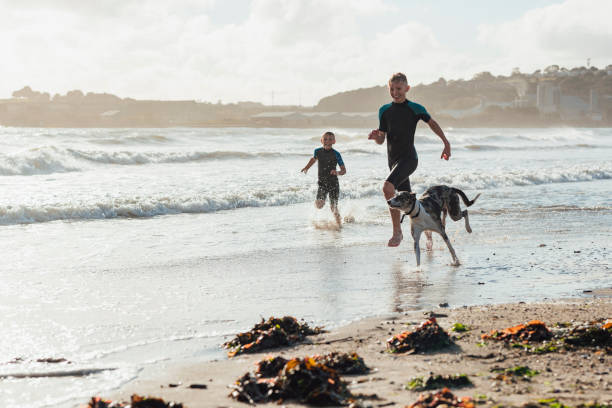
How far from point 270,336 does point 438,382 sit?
1.38 metres

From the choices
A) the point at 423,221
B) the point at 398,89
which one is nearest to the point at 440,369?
the point at 423,221

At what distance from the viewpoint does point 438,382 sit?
11.0 feet

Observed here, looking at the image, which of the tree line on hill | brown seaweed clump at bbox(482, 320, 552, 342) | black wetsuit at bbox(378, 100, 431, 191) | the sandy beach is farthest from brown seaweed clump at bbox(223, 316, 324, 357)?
the tree line on hill

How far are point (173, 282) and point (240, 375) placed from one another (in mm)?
2978

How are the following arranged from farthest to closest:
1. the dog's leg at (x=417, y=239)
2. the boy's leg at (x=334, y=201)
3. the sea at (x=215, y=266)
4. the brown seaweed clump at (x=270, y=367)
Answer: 1. the boy's leg at (x=334, y=201)
2. the dog's leg at (x=417, y=239)
3. the sea at (x=215, y=266)
4. the brown seaweed clump at (x=270, y=367)

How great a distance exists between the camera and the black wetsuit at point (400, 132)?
800 cm

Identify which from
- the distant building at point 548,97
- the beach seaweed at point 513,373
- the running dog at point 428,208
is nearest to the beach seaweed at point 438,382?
the beach seaweed at point 513,373

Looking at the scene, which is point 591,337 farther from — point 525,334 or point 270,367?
point 270,367

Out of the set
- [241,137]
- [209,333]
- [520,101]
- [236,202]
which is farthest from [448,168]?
[520,101]

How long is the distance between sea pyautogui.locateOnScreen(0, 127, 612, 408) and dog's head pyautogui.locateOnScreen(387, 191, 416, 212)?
74 centimetres

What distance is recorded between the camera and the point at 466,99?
172375 millimetres

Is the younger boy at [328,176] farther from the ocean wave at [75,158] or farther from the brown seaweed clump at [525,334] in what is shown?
the ocean wave at [75,158]

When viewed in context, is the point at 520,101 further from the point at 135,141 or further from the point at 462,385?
the point at 462,385

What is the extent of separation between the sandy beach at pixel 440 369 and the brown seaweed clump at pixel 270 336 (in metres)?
0.08
